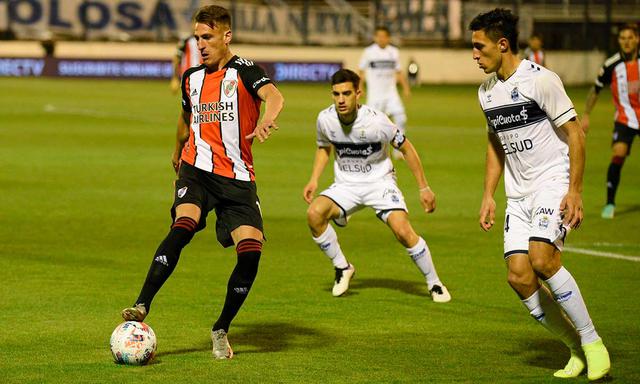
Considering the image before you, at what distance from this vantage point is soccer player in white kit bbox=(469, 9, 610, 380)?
7.14 meters

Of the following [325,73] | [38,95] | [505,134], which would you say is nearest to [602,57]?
[325,73]

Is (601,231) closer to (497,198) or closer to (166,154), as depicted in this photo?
(497,198)

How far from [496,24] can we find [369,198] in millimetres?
3412

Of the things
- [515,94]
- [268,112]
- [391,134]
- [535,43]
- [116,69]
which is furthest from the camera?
[116,69]

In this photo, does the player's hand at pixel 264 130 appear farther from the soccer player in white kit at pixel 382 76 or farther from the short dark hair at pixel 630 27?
the soccer player in white kit at pixel 382 76

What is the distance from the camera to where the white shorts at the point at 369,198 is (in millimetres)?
10297

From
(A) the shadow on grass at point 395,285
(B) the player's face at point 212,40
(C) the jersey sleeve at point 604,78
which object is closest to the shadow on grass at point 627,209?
(C) the jersey sleeve at point 604,78

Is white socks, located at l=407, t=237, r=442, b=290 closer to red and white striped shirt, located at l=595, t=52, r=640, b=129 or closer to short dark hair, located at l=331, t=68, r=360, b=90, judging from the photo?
short dark hair, located at l=331, t=68, r=360, b=90

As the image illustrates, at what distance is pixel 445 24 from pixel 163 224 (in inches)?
1513

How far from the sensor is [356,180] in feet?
34.3

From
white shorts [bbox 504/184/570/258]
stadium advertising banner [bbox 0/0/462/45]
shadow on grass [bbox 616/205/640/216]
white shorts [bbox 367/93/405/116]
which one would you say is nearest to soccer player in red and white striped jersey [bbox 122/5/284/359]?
white shorts [bbox 504/184/570/258]

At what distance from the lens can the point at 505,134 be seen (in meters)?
7.43

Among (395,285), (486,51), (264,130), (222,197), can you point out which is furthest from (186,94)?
(395,285)

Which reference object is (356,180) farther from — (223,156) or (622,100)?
(622,100)
